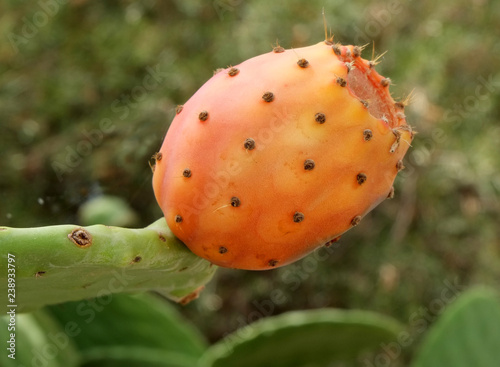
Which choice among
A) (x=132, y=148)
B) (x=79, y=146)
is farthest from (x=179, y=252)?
(x=79, y=146)

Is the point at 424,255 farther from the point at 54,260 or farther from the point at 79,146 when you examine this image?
the point at 54,260

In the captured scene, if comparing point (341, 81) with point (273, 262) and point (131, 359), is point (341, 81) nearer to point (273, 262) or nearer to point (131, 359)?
point (273, 262)

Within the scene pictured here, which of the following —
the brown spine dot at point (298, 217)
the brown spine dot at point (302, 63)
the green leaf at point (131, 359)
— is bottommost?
the green leaf at point (131, 359)

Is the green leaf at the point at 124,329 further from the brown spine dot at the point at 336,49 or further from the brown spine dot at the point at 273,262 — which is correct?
the brown spine dot at the point at 336,49

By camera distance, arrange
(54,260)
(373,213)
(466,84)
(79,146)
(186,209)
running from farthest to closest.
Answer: (466,84) → (373,213) → (79,146) → (186,209) → (54,260)

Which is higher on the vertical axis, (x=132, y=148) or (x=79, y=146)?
(x=132, y=148)

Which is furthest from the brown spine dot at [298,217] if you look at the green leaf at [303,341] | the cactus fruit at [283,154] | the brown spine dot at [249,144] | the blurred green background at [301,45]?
the blurred green background at [301,45]
